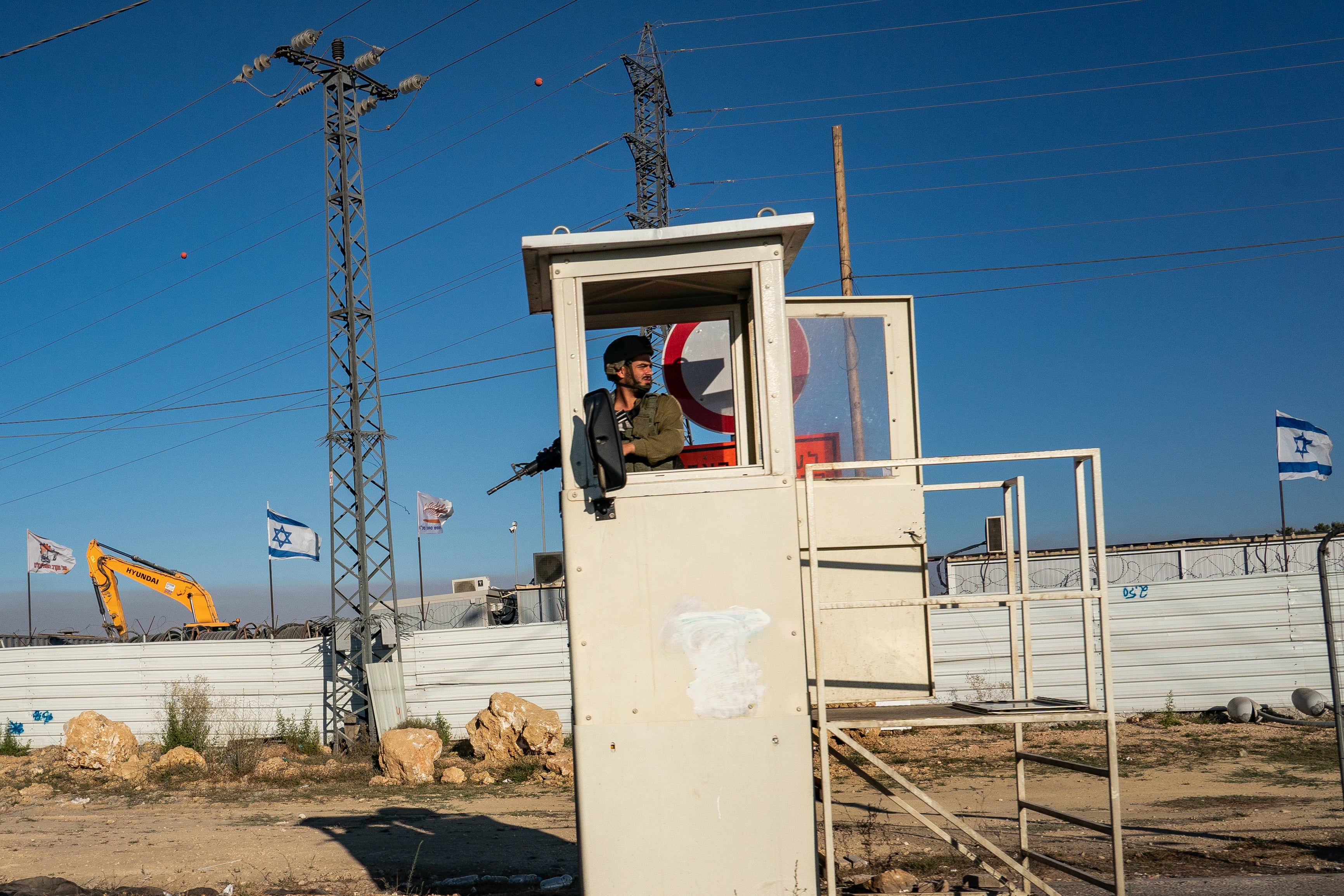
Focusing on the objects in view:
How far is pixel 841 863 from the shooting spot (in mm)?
7848

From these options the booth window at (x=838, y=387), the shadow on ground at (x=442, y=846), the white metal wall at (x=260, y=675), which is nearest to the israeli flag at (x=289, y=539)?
the white metal wall at (x=260, y=675)

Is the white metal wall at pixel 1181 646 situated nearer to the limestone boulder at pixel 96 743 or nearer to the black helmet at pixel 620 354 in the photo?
the black helmet at pixel 620 354

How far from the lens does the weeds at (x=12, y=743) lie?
19188 millimetres

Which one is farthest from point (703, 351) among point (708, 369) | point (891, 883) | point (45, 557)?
point (45, 557)

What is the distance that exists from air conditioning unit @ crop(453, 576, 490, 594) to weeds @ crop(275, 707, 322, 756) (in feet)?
58.7

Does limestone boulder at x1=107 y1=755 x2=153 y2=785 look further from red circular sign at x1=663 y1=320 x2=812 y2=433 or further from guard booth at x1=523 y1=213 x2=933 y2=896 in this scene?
guard booth at x1=523 y1=213 x2=933 y2=896

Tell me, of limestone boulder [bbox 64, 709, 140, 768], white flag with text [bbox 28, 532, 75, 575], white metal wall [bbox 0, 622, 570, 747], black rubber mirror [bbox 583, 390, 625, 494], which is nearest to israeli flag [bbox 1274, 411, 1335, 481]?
white metal wall [bbox 0, 622, 570, 747]

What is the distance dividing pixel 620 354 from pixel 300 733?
1539 cm

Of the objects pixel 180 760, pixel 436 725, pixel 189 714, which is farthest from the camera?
pixel 189 714

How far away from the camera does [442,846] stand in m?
9.91

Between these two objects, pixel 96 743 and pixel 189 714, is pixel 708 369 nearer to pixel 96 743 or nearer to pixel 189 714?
pixel 96 743

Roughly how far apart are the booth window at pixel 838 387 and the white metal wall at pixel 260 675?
1194 cm

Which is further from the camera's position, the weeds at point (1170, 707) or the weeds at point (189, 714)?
the weeds at point (189, 714)

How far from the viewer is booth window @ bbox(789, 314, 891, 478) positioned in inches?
233
